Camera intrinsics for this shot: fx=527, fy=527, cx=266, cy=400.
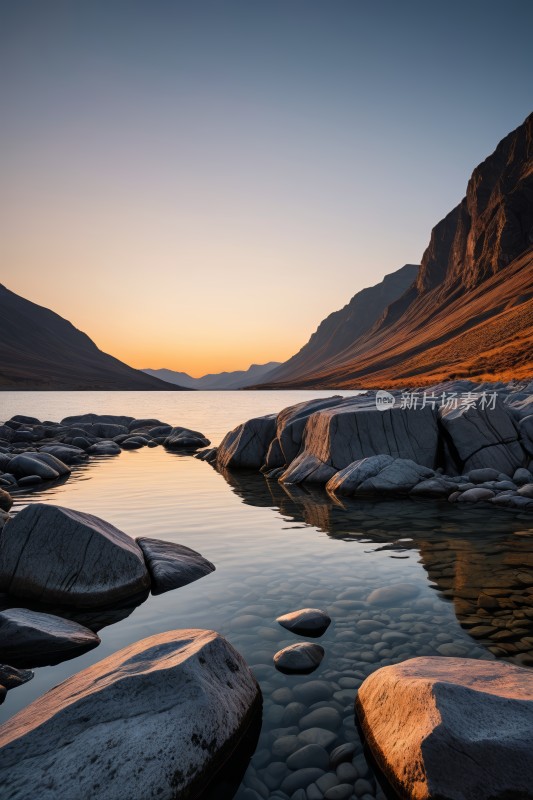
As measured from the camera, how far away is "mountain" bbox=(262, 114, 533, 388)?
88.1 meters

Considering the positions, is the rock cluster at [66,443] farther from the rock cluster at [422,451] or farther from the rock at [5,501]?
the rock cluster at [422,451]

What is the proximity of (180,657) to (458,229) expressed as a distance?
17080cm

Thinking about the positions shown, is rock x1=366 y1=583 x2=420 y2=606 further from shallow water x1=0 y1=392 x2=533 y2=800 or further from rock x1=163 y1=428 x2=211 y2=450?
rock x1=163 y1=428 x2=211 y2=450

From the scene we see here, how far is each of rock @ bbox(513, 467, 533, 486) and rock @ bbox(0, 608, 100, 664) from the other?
10718 mm

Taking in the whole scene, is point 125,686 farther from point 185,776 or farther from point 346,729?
point 346,729

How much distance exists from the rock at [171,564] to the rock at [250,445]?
409 inches

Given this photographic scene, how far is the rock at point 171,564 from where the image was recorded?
7168 mm

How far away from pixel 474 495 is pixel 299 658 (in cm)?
808

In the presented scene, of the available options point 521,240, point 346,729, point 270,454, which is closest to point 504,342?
point 521,240

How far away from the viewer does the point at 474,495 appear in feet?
38.6

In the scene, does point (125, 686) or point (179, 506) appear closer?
point (125, 686)

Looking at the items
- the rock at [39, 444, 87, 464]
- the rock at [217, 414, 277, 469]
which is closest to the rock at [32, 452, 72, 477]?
the rock at [39, 444, 87, 464]

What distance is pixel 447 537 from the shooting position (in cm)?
923

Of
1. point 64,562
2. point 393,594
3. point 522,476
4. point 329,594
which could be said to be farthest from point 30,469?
point 522,476
